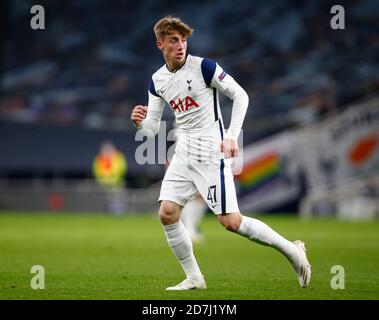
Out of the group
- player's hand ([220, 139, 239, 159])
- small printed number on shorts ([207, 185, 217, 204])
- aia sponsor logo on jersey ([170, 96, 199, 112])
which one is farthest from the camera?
aia sponsor logo on jersey ([170, 96, 199, 112])

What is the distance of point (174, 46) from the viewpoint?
25.2 feet

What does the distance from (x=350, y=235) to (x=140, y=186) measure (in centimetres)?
1281

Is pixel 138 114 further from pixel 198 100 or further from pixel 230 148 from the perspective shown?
pixel 230 148

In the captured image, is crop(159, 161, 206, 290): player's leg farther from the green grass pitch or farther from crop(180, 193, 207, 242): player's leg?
crop(180, 193, 207, 242): player's leg

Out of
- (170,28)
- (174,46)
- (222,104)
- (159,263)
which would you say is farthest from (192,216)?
(222,104)

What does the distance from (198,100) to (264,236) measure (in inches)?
51.9

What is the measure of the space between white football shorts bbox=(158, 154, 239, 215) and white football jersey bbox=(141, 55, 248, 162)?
0.08 meters

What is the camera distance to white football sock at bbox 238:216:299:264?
7625mm

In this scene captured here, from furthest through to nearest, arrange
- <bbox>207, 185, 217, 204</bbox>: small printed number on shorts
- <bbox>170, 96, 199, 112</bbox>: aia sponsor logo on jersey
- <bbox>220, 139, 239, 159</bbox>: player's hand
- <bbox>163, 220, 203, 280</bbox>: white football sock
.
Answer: <bbox>163, 220, 203, 280</bbox>: white football sock, <bbox>170, 96, 199, 112</bbox>: aia sponsor logo on jersey, <bbox>207, 185, 217, 204</bbox>: small printed number on shorts, <bbox>220, 139, 239, 159</bbox>: player's hand

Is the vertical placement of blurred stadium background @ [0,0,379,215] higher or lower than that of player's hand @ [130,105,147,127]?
higher

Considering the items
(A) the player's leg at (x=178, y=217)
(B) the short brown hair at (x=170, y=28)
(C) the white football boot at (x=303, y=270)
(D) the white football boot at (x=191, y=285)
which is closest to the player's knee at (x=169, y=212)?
(A) the player's leg at (x=178, y=217)

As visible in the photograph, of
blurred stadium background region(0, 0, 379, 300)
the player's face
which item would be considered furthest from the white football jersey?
blurred stadium background region(0, 0, 379, 300)

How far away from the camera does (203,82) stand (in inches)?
305

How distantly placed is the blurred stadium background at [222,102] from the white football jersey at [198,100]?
16.1 m
